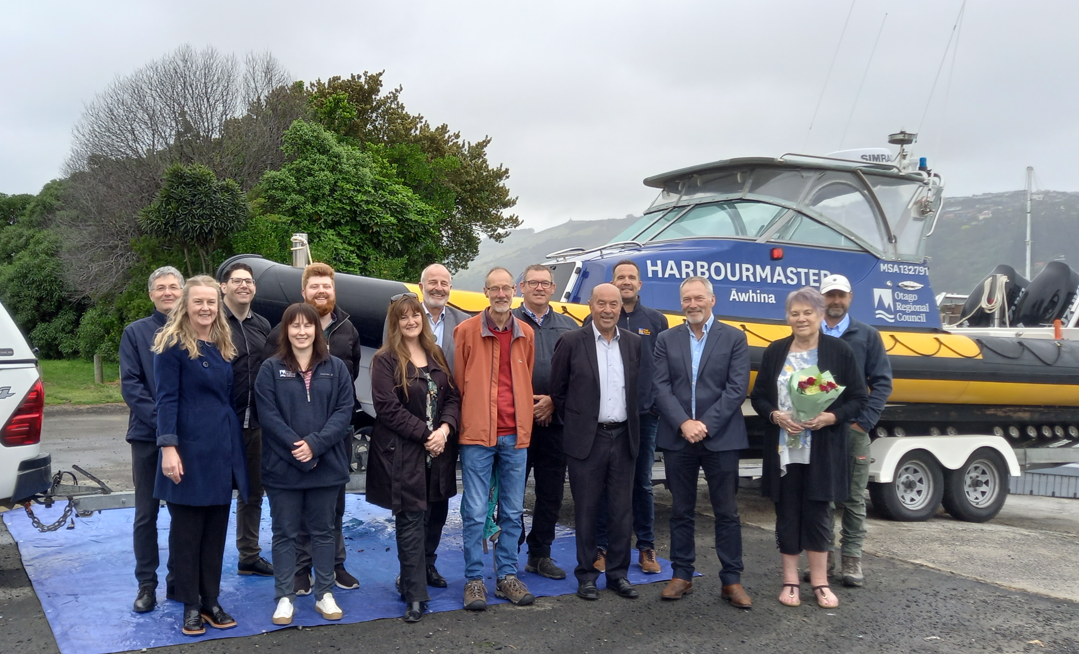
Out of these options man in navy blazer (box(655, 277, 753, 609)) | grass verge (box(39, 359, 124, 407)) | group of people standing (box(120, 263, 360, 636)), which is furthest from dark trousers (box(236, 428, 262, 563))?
grass verge (box(39, 359, 124, 407))

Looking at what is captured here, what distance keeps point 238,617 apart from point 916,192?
7585 mm

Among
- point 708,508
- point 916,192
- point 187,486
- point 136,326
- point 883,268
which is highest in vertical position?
point 916,192

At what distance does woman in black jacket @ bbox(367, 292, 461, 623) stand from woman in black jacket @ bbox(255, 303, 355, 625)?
20cm

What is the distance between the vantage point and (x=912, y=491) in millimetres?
7441

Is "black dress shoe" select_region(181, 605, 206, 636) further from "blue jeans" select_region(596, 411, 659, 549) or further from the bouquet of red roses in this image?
the bouquet of red roses

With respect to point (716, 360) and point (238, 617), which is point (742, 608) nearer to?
point (716, 360)

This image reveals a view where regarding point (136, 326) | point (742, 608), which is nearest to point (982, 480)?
point (742, 608)

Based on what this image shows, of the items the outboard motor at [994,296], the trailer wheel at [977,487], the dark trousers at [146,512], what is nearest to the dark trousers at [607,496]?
the dark trousers at [146,512]

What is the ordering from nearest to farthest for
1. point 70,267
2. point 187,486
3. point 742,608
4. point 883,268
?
point 187,486 < point 742,608 < point 883,268 < point 70,267

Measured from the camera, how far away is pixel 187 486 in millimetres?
3965

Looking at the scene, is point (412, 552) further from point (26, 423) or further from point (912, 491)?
point (912, 491)

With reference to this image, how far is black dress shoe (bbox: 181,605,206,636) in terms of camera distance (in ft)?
13.0

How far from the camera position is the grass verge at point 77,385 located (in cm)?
1579

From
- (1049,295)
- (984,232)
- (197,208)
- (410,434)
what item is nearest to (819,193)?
(1049,295)
